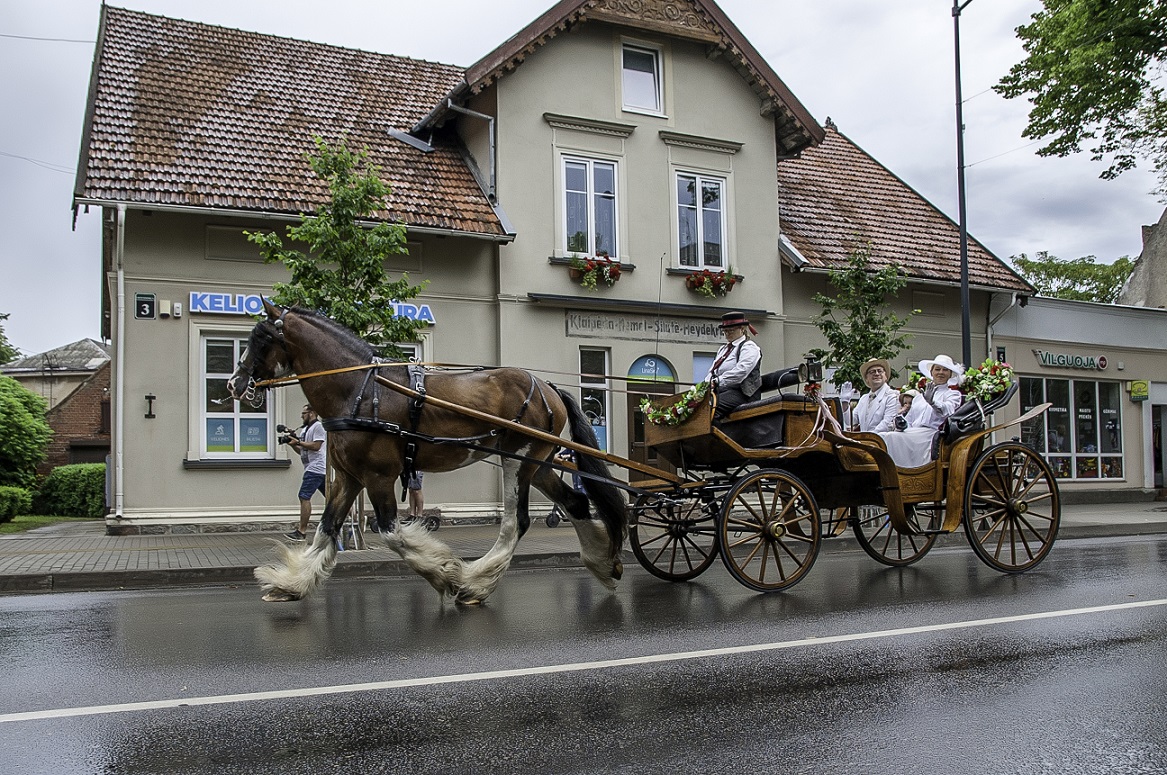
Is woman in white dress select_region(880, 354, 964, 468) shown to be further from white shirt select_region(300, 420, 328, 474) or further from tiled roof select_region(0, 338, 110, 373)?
tiled roof select_region(0, 338, 110, 373)

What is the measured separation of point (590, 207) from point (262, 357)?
10580 mm

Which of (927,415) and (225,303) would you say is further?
(225,303)

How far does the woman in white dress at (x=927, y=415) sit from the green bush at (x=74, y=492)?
24.0 m

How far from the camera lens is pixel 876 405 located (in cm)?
977

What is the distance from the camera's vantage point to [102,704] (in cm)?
466

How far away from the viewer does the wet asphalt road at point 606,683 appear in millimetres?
3916

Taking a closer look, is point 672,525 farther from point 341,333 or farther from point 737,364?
point 341,333

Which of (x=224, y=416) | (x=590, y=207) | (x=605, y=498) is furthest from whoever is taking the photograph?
(x=590, y=207)

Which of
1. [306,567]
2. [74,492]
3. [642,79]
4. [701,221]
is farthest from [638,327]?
[74,492]

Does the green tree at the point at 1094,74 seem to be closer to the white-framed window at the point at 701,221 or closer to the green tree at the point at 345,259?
the white-framed window at the point at 701,221

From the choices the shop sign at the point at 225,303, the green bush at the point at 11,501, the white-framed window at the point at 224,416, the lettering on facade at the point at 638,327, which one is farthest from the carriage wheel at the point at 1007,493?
the green bush at the point at 11,501

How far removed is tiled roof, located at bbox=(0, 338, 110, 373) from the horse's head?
46.0 m

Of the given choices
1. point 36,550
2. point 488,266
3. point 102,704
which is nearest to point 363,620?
point 102,704

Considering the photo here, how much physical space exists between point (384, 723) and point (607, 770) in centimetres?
110
